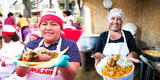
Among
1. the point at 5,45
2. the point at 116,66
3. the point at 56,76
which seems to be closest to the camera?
the point at 56,76

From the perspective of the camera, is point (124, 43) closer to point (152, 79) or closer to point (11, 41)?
point (152, 79)

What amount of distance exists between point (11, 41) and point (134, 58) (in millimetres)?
725

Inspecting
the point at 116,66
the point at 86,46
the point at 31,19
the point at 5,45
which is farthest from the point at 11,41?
the point at 116,66

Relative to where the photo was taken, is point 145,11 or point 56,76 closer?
point 56,76

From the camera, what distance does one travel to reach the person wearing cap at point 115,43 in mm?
934

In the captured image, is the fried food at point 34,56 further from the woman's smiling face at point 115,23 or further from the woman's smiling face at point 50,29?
the woman's smiling face at point 115,23

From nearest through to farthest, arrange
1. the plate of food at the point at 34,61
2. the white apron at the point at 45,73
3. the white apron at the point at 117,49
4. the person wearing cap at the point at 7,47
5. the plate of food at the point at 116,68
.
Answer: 1. the plate of food at the point at 34,61
2. the white apron at the point at 45,73
3. the plate of food at the point at 116,68
4. the white apron at the point at 117,49
5. the person wearing cap at the point at 7,47

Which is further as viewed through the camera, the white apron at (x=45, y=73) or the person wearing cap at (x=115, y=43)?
the person wearing cap at (x=115, y=43)

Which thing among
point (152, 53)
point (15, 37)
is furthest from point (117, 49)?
point (15, 37)

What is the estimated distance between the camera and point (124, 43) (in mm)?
970

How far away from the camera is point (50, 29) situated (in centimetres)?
67

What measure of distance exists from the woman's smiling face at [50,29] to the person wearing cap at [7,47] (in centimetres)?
44

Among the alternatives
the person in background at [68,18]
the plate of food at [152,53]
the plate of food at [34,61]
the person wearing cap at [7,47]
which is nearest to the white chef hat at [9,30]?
the person wearing cap at [7,47]

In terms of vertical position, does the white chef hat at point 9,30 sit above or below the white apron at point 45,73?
above
